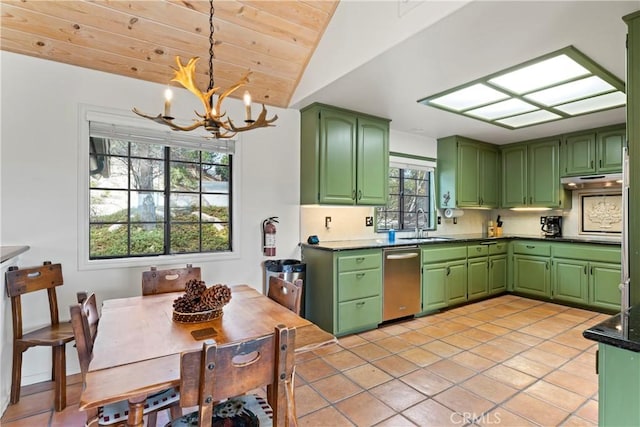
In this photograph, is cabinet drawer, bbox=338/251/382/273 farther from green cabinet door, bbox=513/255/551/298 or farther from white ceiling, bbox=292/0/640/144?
green cabinet door, bbox=513/255/551/298

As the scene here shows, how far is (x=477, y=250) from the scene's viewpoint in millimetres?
4535

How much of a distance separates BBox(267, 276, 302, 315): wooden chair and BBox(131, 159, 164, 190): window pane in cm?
159

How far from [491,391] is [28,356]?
11.2 feet

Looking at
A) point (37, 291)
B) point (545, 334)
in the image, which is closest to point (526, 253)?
point (545, 334)

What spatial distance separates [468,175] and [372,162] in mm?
1954

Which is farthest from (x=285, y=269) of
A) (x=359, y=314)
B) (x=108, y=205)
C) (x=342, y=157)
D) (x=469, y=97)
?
(x=469, y=97)

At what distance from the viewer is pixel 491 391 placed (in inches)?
90.5

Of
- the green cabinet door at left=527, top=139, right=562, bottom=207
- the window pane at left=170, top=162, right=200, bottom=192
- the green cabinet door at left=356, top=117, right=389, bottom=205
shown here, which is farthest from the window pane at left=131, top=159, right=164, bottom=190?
the green cabinet door at left=527, top=139, right=562, bottom=207

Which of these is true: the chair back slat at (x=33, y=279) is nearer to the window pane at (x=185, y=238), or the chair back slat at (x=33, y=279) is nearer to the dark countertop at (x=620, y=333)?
the window pane at (x=185, y=238)

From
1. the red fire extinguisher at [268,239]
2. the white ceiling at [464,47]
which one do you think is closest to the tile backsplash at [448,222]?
the red fire extinguisher at [268,239]

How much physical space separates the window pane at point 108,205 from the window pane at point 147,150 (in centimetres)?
37

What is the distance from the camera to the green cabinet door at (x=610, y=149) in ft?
13.4

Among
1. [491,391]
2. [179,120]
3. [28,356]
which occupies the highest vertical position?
[179,120]

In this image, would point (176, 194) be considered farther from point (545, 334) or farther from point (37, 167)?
point (545, 334)
